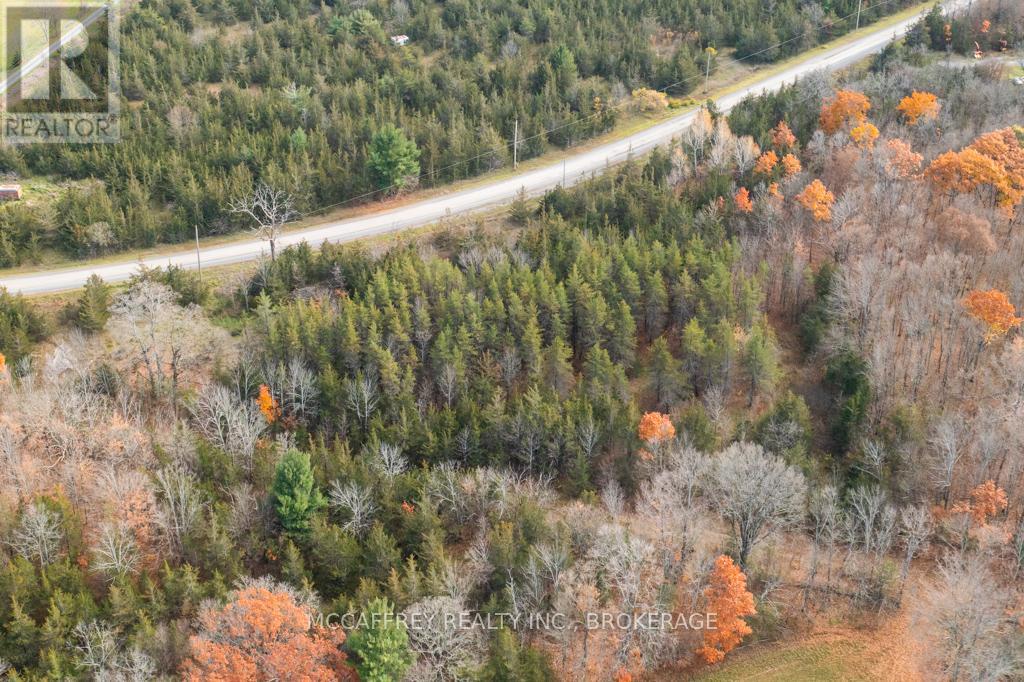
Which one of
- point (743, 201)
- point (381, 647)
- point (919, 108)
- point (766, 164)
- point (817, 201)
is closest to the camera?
point (381, 647)

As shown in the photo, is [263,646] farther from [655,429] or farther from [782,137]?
[782,137]

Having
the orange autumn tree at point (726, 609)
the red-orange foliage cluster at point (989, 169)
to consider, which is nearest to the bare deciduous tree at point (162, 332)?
the orange autumn tree at point (726, 609)

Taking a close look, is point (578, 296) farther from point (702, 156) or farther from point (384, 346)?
point (702, 156)

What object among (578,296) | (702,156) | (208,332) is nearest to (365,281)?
(208,332)

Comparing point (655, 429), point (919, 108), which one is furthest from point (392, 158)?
point (919, 108)

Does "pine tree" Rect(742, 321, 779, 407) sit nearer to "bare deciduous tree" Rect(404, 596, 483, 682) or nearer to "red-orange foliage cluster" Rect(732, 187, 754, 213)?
"red-orange foliage cluster" Rect(732, 187, 754, 213)

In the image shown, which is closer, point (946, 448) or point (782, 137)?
point (946, 448)

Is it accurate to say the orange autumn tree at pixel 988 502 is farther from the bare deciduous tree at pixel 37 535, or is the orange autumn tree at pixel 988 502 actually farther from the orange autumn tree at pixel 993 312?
the bare deciduous tree at pixel 37 535
